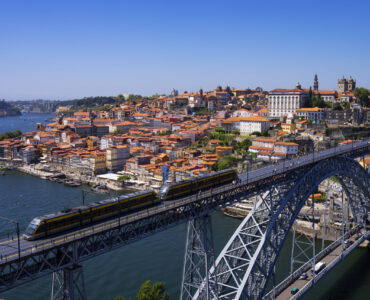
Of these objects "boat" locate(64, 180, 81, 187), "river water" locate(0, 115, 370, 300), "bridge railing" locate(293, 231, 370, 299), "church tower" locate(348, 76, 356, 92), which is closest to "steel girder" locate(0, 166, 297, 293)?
"bridge railing" locate(293, 231, 370, 299)

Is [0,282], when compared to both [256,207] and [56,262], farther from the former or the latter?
[256,207]

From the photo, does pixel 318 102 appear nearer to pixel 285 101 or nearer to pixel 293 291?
pixel 285 101

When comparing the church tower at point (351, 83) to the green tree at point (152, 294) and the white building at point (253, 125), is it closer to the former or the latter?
the white building at point (253, 125)

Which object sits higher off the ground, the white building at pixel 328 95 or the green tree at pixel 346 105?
the white building at pixel 328 95

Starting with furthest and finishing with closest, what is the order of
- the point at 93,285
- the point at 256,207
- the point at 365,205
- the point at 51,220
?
the point at 365,205, the point at 93,285, the point at 256,207, the point at 51,220

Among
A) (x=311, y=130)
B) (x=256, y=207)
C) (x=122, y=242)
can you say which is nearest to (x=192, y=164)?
(x=311, y=130)

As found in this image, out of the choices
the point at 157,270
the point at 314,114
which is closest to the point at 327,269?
the point at 157,270

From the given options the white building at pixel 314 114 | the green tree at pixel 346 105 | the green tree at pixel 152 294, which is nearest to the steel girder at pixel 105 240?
the green tree at pixel 152 294
